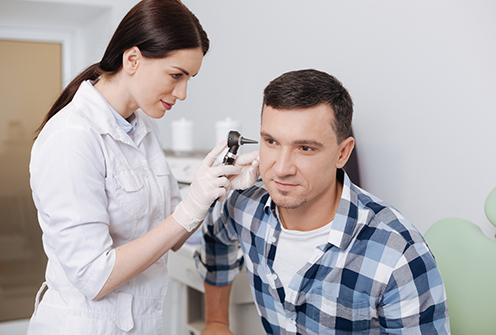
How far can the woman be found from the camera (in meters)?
0.98

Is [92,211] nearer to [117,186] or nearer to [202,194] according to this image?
[117,186]

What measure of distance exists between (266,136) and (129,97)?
0.35 m

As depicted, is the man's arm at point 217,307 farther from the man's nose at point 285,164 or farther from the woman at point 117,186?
the man's nose at point 285,164

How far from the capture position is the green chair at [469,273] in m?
1.08

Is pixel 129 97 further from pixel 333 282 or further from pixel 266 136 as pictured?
pixel 333 282

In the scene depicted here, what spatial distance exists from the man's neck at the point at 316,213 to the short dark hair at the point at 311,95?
6.1 inches

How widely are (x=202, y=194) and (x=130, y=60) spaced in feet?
1.17

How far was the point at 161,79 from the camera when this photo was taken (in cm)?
109

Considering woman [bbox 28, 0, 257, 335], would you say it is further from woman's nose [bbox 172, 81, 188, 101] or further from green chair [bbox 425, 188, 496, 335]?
green chair [bbox 425, 188, 496, 335]

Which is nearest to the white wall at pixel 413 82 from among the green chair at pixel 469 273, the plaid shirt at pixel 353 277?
the green chair at pixel 469 273

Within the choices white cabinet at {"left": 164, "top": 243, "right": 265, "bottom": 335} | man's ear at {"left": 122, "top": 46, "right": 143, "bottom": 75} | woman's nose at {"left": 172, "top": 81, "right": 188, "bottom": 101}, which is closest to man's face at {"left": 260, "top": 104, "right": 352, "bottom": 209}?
woman's nose at {"left": 172, "top": 81, "right": 188, "bottom": 101}

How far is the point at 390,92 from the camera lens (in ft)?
5.09

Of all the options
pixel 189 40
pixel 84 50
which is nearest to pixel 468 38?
pixel 189 40

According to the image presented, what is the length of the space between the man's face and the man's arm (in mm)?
499
